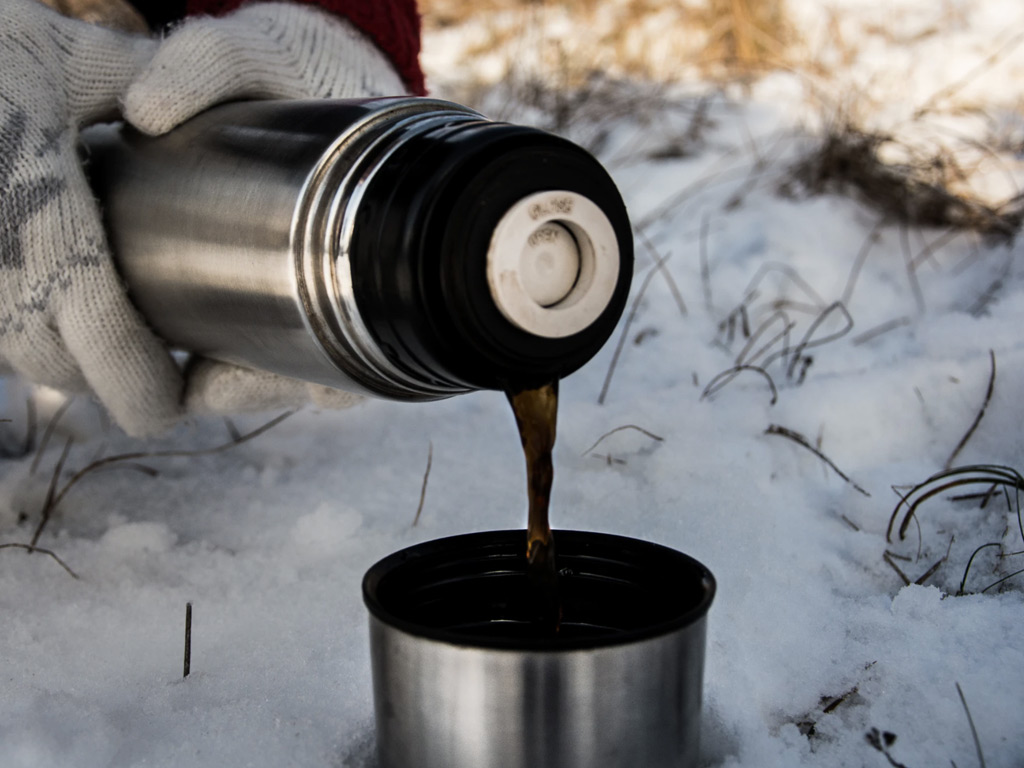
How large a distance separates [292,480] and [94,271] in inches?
16.0

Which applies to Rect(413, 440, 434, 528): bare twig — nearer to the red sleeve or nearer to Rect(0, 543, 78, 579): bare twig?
Rect(0, 543, 78, 579): bare twig

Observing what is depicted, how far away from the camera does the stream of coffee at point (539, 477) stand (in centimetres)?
84

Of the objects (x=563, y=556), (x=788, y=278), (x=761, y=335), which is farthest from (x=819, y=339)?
(x=563, y=556)

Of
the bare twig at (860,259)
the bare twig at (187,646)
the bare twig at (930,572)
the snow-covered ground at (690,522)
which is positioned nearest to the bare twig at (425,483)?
the snow-covered ground at (690,522)

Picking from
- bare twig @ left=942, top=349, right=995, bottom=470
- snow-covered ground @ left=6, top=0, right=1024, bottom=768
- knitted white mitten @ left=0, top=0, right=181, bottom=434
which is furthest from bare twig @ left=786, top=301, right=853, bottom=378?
knitted white mitten @ left=0, top=0, right=181, bottom=434

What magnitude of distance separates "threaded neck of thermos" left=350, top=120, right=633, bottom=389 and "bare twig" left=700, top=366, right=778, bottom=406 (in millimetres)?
752

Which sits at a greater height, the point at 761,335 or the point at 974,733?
the point at 974,733

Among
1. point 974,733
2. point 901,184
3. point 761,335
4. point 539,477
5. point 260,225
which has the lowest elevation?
point 761,335

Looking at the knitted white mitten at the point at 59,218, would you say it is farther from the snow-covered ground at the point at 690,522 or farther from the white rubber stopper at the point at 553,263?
the white rubber stopper at the point at 553,263

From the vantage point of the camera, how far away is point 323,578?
1192 millimetres

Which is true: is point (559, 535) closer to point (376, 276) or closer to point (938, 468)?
point (376, 276)

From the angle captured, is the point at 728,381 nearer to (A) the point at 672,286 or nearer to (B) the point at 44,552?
(A) the point at 672,286

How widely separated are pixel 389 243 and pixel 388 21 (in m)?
0.77

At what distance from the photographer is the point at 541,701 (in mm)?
737
